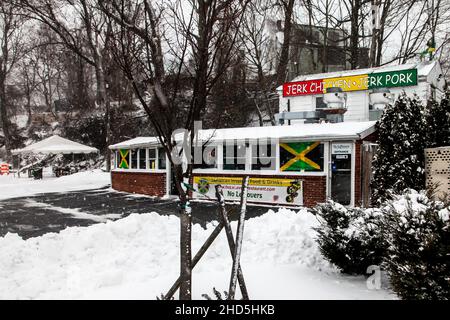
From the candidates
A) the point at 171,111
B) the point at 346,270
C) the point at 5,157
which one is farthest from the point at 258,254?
the point at 5,157

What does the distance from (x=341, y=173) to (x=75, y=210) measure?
9.98 meters

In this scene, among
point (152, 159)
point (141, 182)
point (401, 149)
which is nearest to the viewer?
point (401, 149)

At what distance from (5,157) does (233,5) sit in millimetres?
45622

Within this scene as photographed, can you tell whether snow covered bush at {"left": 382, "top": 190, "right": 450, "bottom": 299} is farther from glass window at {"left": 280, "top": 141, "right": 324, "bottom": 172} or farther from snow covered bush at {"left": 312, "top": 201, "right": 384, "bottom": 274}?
glass window at {"left": 280, "top": 141, "right": 324, "bottom": 172}

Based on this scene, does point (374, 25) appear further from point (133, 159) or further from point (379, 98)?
point (133, 159)

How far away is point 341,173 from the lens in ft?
44.4

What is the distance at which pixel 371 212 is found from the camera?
5.30 m

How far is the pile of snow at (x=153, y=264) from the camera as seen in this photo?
5.03 m

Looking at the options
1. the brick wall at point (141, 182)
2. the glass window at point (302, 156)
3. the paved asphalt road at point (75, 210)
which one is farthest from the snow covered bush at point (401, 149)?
the brick wall at point (141, 182)

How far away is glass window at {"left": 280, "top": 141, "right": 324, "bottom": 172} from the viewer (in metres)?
13.9

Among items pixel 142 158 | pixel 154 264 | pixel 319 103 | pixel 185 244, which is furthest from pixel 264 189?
pixel 185 244

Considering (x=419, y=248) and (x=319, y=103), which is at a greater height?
(x=319, y=103)

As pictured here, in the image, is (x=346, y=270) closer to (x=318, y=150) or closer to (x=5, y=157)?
(x=318, y=150)
